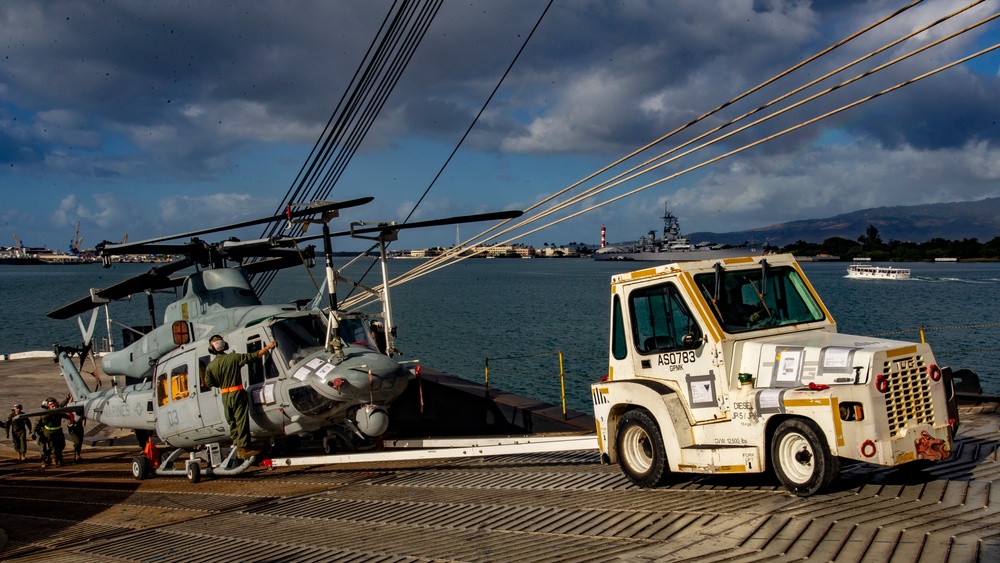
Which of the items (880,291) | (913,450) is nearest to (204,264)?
(913,450)

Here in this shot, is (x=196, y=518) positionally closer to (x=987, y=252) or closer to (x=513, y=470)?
(x=513, y=470)

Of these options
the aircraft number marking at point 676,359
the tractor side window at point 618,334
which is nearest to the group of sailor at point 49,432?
the tractor side window at point 618,334

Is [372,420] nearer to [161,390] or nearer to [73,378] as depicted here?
[161,390]

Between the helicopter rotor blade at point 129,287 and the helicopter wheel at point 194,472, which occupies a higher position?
the helicopter rotor blade at point 129,287

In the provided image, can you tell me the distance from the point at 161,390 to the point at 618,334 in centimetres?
1121

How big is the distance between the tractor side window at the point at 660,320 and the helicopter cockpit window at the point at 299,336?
682 cm

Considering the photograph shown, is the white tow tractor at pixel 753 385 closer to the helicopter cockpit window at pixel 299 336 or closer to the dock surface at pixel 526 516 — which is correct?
the dock surface at pixel 526 516

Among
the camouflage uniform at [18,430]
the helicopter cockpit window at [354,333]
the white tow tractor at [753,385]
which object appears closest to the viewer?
the white tow tractor at [753,385]

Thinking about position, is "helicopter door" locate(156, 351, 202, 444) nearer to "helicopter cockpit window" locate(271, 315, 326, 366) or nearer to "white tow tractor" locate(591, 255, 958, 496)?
"helicopter cockpit window" locate(271, 315, 326, 366)

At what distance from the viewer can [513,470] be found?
41.0ft

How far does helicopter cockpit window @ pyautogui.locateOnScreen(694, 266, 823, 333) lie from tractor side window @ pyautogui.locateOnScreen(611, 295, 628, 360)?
1.24 meters

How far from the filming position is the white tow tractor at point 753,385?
7.48m

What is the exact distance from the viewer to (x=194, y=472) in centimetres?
1529

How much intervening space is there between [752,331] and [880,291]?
277 ft
